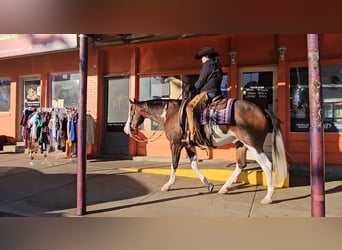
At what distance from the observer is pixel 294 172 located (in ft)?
26.7

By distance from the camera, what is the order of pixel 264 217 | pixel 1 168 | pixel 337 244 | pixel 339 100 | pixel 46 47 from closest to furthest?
1. pixel 337 244
2. pixel 264 217
3. pixel 339 100
4. pixel 1 168
5. pixel 46 47

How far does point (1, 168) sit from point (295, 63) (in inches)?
311

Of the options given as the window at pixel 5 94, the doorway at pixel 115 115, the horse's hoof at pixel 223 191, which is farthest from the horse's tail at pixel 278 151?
the window at pixel 5 94

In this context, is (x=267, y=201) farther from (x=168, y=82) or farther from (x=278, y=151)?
(x=168, y=82)

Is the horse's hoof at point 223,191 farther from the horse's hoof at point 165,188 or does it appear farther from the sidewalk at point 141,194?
the horse's hoof at point 165,188

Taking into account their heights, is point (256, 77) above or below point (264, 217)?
above

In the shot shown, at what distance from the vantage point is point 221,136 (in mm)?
6250

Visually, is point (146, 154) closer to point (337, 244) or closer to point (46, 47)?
point (46, 47)

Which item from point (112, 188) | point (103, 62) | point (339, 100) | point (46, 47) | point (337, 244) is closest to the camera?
point (337, 244)

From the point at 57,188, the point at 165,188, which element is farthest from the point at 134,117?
the point at 57,188

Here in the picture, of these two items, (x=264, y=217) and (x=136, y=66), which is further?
(x=136, y=66)

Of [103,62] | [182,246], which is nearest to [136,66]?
[103,62]

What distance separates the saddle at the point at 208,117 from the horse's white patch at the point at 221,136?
3.1 inches

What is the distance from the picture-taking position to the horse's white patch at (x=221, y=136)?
6.14 meters
